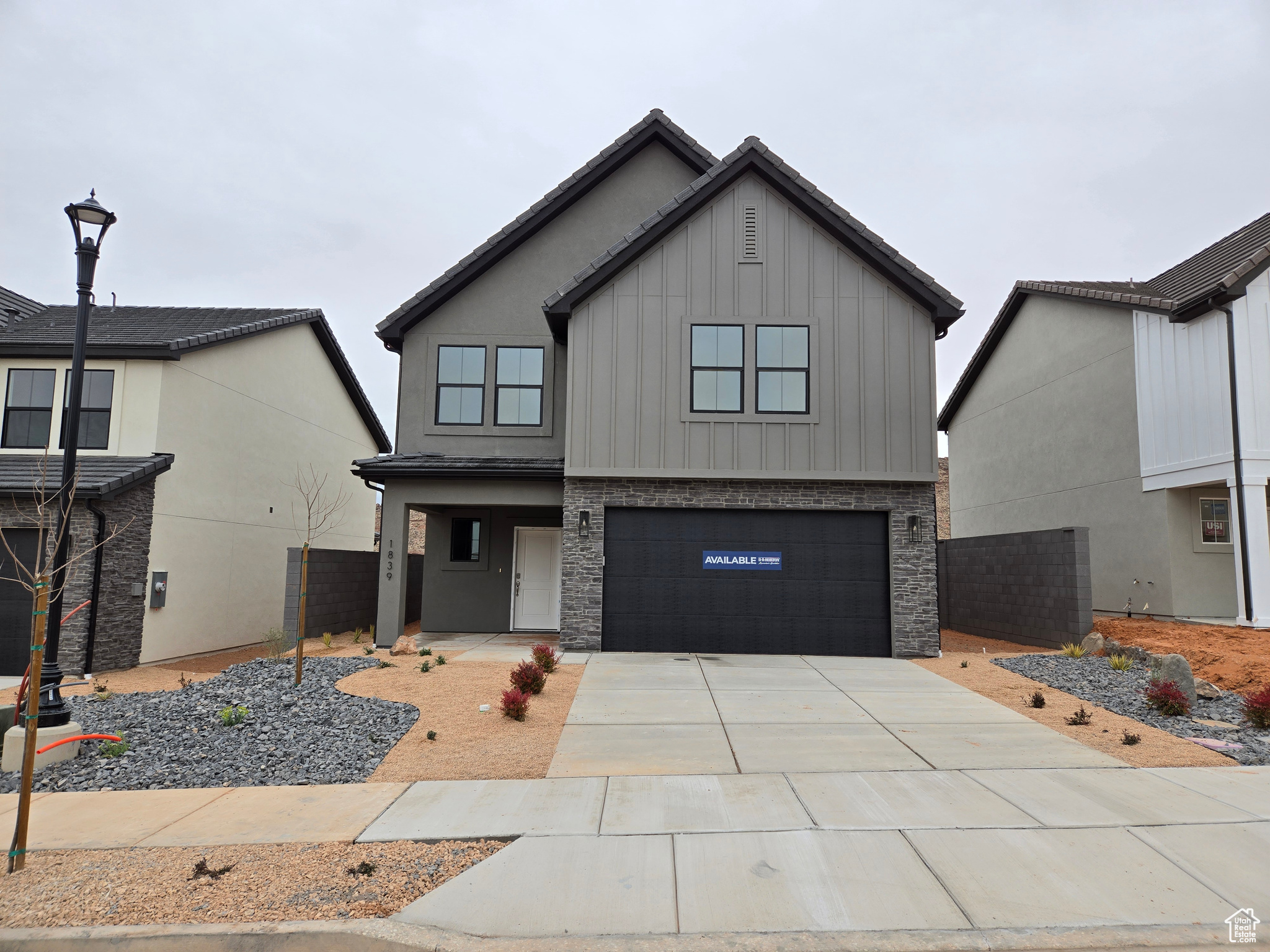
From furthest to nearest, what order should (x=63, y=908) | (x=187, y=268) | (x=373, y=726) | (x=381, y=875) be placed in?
1. (x=187, y=268)
2. (x=373, y=726)
3. (x=381, y=875)
4. (x=63, y=908)

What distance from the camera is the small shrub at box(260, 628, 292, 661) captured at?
11359 millimetres

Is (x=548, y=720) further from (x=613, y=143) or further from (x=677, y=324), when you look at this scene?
(x=613, y=143)

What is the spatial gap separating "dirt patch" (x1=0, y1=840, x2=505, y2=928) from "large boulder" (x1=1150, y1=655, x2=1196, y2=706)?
856 centimetres

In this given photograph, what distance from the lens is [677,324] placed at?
1274 cm

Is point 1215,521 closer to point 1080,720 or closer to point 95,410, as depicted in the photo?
point 1080,720

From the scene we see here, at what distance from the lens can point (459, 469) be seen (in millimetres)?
13234

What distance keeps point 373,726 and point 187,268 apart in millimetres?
41989

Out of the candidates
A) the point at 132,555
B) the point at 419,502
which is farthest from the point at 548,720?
the point at 132,555

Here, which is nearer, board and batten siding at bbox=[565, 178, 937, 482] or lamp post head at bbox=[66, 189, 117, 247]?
lamp post head at bbox=[66, 189, 117, 247]

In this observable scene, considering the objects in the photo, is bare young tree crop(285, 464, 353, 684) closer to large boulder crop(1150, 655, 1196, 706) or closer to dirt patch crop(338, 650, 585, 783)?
dirt patch crop(338, 650, 585, 783)

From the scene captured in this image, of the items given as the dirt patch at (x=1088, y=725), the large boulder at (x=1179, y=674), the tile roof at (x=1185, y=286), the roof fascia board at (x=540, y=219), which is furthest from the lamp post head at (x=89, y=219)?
the tile roof at (x=1185, y=286)

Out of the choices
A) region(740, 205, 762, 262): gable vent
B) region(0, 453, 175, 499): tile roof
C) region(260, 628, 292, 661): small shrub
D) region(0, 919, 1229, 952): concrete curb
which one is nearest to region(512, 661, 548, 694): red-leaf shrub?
region(260, 628, 292, 661): small shrub

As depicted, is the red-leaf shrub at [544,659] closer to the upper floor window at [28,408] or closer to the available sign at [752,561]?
the available sign at [752,561]

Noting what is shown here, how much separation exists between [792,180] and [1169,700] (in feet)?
31.1
